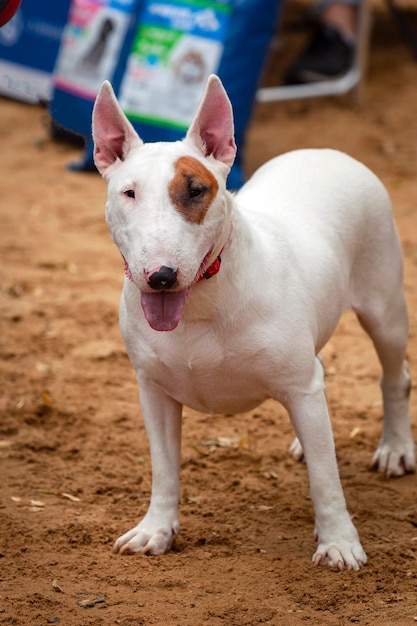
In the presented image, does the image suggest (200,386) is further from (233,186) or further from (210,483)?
(233,186)

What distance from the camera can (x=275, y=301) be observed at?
11.6 feet

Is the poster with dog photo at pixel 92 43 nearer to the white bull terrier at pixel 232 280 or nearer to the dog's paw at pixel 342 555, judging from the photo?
the white bull terrier at pixel 232 280

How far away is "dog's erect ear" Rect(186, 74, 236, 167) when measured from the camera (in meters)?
3.39

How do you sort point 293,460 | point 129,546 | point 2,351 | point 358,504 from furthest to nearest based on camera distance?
point 2,351 → point 293,460 → point 358,504 → point 129,546

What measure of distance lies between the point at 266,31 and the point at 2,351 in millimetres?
3755

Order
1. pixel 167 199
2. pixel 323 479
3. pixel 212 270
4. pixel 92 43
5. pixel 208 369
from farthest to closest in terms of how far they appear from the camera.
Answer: pixel 92 43, pixel 323 479, pixel 208 369, pixel 212 270, pixel 167 199

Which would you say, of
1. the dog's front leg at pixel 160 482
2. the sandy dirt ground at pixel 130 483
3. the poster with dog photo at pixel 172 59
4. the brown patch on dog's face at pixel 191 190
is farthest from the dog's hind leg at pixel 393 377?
the poster with dog photo at pixel 172 59

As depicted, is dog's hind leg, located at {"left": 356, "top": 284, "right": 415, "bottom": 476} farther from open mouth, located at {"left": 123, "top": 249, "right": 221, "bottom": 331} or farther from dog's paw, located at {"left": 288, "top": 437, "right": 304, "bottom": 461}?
open mouth, located at {"left": 123, "top": 249, "right": 221, "bottom": 331}

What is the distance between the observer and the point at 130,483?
4.50 m

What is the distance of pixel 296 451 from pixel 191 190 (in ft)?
6.35

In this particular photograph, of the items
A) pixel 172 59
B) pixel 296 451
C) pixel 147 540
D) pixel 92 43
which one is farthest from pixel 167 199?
pixel 92 43

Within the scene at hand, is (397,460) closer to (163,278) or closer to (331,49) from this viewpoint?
(163,278)

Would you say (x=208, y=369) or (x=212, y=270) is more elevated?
(x=212, y=270)

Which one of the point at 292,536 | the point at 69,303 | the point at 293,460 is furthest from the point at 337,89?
the point at 292,536
